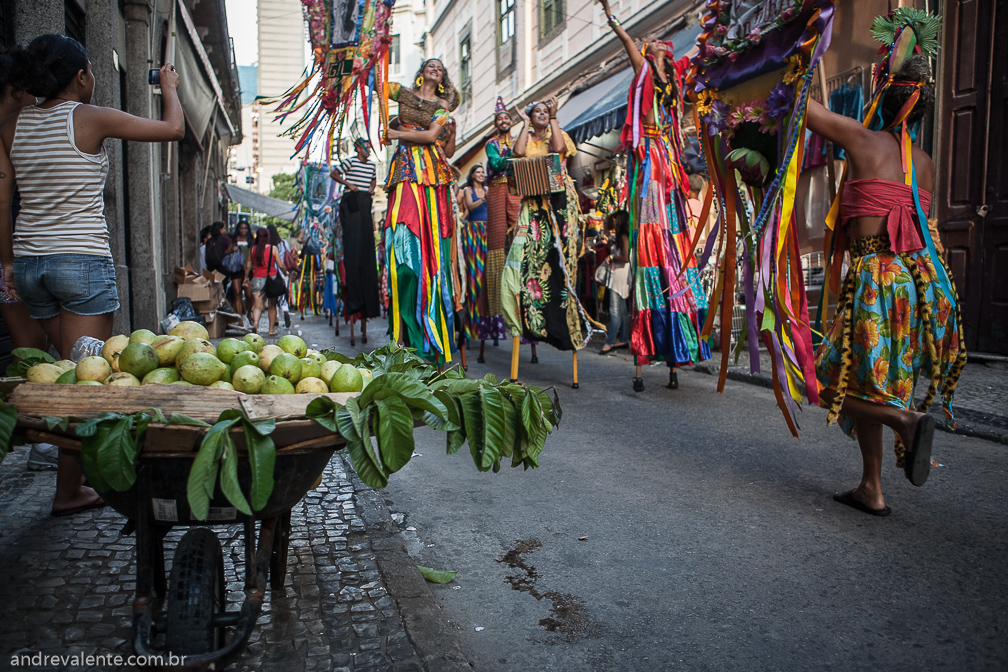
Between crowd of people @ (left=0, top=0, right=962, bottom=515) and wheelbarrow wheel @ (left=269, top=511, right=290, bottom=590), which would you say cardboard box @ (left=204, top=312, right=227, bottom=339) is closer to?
crowd of people @ (left=0, top=0, right=962, bottom=515)

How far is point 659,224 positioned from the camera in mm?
6227

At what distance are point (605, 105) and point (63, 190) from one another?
8.94 m

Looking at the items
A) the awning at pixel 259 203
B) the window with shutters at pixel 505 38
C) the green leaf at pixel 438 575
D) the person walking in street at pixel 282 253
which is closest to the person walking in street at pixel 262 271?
the person walking in street at pixel 282 253

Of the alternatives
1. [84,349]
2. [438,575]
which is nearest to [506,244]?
[438,575]

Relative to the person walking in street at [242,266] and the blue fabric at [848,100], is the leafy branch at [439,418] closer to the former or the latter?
the blue fabric at [848,100]

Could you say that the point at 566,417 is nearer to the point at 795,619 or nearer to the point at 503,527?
the point at 503,527

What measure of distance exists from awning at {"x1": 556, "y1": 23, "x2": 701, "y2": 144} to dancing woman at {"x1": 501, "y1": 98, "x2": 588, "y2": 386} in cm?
293

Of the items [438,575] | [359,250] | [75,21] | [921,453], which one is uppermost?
[75,21]

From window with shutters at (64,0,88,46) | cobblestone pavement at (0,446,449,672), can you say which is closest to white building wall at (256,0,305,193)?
window with shutters at (64,0,88,46)

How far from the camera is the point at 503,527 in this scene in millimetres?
3125

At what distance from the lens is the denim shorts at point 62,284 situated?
300 cm

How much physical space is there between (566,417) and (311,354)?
10.6ft

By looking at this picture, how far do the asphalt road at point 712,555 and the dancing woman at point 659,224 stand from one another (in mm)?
1678

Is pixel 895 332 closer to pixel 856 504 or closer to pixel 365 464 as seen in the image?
pixel 856 504
